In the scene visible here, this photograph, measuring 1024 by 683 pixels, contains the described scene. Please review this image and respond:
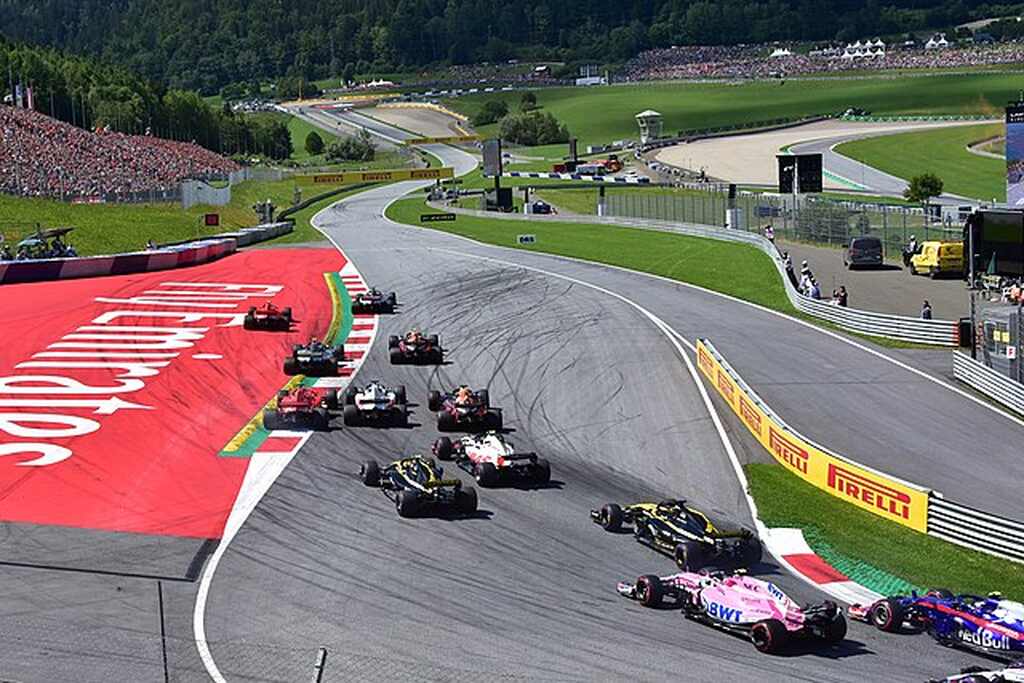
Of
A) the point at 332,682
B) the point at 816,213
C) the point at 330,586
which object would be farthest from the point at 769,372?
the point at 816,213

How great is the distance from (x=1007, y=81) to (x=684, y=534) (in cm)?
17804

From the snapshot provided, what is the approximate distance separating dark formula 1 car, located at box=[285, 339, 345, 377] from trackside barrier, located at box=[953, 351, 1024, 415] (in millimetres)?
17455

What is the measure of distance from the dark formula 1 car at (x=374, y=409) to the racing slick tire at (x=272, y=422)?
5.13 feet

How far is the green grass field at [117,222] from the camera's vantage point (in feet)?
229

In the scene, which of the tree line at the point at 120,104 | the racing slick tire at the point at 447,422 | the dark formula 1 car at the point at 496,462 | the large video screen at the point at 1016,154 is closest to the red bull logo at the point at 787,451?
the dark formula 1 car at the point at 496,462

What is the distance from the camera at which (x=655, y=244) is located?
2980 inches

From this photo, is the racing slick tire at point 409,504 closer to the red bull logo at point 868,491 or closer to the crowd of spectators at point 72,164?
the red bull logo at point 868,491

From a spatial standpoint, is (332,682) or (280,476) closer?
(332,682)

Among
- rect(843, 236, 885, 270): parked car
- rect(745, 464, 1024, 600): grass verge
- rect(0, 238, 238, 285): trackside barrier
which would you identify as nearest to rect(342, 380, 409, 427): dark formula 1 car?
rect(745, 464, 1024, 600): grass verge

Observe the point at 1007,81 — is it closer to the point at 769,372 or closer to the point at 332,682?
the point at 769,372

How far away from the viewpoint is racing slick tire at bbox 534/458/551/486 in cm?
2883

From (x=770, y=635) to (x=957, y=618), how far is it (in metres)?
2.73

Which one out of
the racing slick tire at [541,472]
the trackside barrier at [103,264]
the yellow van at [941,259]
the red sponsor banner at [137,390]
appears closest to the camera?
the red sponsor banner at [137,390]

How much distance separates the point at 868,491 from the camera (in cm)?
2781
